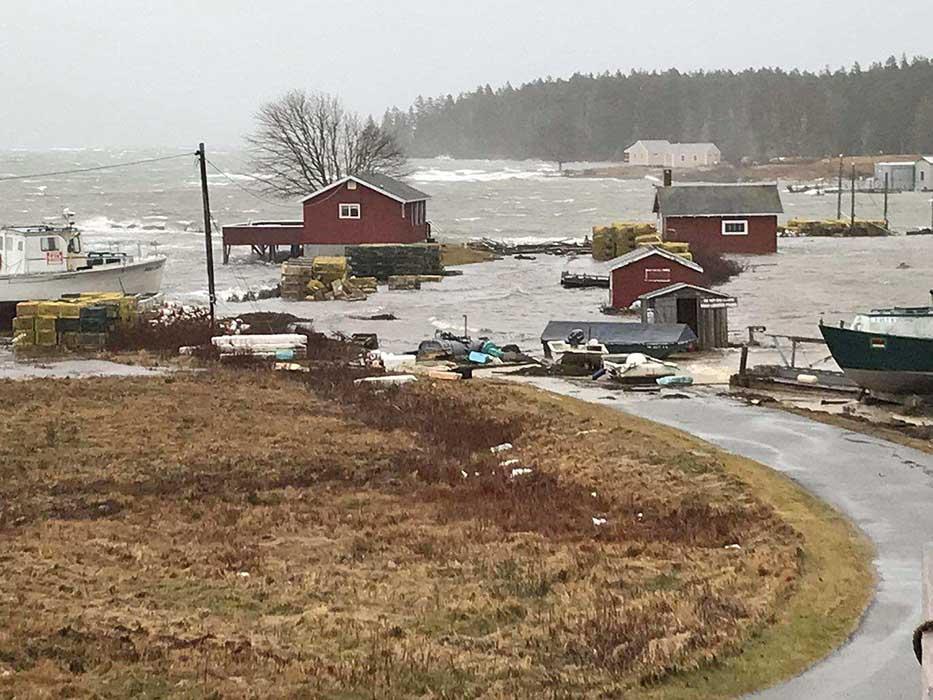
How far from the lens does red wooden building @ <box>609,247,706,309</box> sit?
44.0 meters

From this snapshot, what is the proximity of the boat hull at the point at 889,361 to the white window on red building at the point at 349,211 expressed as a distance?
39.1m

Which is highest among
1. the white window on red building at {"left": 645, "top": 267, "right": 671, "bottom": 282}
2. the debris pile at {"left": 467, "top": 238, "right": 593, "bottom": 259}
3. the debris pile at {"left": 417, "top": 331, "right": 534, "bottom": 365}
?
the white window on red building at {"left": 645, "top": 267, "right": 671, "bottom": 282}

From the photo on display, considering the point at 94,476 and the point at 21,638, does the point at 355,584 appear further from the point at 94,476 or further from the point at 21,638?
the point at 94,476

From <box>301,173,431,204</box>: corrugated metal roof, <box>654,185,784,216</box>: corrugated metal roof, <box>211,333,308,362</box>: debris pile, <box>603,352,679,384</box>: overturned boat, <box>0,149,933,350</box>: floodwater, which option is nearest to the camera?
<box>603,352,679,384</box>: overturned boat

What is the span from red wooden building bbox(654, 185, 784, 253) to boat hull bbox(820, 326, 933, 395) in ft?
137

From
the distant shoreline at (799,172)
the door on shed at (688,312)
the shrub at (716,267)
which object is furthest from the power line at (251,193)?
the door on shed at (688,312)

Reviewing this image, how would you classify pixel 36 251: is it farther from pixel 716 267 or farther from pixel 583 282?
pixel 716 267

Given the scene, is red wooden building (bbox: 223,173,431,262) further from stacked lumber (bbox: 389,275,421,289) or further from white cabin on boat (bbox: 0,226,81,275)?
white cabin on boat (bbox: 0,226,81,275)

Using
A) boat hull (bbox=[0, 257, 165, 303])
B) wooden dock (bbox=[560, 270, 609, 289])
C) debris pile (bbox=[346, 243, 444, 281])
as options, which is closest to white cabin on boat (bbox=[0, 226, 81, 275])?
boat hull (bbox=[0, 257, 165, 303])

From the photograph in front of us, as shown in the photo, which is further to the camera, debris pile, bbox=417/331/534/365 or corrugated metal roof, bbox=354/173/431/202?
corrugated metal roof, bbox=354/173/431/202

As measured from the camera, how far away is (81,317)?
32.6 m

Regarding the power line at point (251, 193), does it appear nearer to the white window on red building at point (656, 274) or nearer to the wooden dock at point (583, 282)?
the wooden dock at point (583, 282)

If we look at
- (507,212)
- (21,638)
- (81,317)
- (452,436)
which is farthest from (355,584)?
(507,212)

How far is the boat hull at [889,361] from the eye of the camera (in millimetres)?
23781
